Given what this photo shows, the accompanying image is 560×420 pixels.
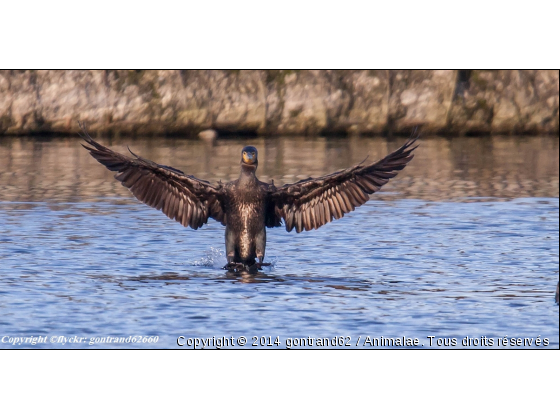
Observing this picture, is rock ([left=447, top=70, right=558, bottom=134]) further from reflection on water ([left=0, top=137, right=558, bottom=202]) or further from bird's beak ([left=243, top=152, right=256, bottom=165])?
bird's beak ([left=243, top=152, right=256, bottom=165])

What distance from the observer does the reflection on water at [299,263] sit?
345 inches

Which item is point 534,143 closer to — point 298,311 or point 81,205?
point 81,205

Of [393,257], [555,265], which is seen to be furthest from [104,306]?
[555,265]

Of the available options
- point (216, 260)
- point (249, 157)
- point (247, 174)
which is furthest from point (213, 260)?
point (249, 157)

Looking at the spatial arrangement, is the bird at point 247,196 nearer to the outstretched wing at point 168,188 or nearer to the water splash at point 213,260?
the outstretched wing at point 168,188

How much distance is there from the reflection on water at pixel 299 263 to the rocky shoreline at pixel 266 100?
4.38 m

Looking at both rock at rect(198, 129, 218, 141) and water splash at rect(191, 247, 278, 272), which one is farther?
rock at rect(198, 129, 218, 141)

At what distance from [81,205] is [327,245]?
170 inches

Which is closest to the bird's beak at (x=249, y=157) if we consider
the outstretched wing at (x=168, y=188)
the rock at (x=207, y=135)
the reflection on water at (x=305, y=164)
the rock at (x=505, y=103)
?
the outstretched wing at (x=168, y=188)

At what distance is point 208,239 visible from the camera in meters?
12.9

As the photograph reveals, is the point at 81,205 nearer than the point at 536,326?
No

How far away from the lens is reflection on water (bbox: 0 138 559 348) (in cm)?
877

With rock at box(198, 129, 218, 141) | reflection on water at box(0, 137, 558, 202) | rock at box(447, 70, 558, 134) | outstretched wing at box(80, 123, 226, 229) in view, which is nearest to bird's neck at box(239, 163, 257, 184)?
outstretched wing at box(80, 123, 226, 229)

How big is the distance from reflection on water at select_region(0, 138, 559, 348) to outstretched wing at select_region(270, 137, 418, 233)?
528 mm
